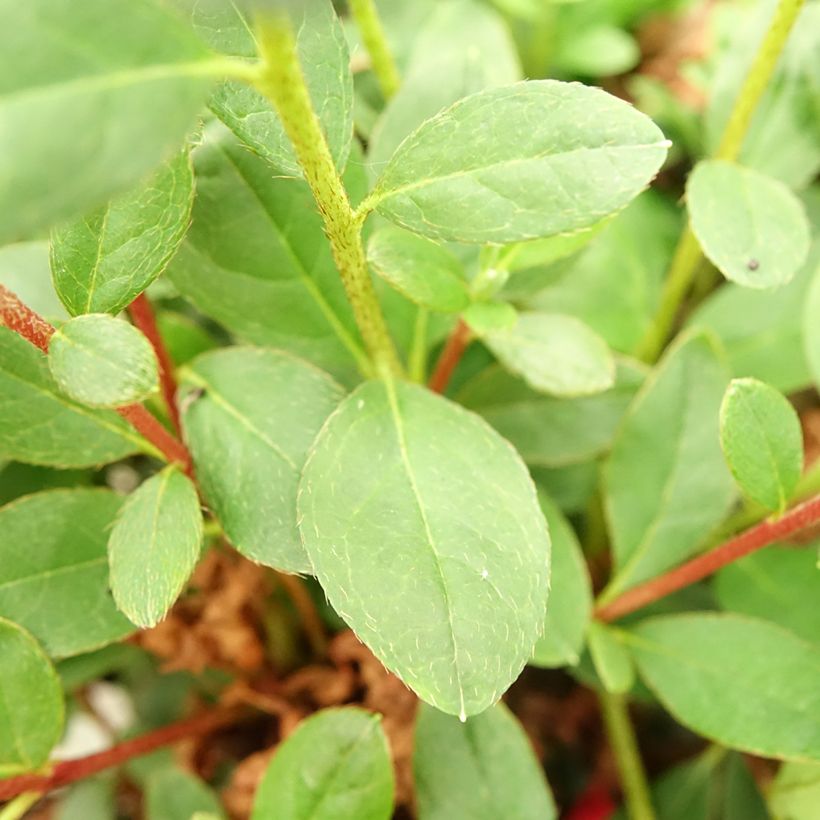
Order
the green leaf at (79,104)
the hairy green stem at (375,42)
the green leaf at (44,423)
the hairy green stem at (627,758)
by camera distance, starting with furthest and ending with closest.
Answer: the hairy green stem at (627,758)
the hairy green stem at (375,42)
the green leaf at (44,423)
the green leaf at (79,104)

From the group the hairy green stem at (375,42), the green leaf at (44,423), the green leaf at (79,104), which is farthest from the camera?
the hairy green stem at (375,42)

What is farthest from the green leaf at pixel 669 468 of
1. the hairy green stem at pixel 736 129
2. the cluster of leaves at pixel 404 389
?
the hairy green stem at pixel 736 129

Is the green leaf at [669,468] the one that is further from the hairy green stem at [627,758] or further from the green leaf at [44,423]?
the green leaf at [44,423]

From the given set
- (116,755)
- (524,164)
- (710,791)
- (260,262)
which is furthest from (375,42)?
(710,791)

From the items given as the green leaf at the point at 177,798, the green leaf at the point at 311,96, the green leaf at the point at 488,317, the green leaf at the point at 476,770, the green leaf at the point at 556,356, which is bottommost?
the green leaf at the point at 177,798

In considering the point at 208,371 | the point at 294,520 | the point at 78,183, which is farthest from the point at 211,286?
the point at 78,183

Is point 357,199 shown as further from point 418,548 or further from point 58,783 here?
point 58,783

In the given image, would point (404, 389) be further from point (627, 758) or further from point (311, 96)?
point (627, 758)
